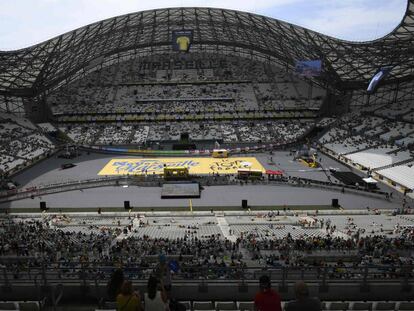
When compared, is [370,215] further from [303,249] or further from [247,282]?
[247,282]

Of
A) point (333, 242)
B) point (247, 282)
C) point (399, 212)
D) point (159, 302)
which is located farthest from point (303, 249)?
point (399, 212)

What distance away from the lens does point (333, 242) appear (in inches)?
928

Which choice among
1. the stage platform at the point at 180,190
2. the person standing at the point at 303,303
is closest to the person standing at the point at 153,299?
the person standing at the point at 303,303

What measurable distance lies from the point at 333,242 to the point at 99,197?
1141 inches

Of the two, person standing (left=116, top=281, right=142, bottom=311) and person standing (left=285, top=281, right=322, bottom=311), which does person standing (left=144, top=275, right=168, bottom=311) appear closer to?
person standing (left=116, top=281, right=142, bottom=311)

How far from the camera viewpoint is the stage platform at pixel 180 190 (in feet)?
143

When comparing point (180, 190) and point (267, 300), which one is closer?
point (267, 300)

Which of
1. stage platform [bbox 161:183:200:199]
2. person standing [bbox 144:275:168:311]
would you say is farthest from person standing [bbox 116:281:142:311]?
stage platform [bbox 161:183:200:199]

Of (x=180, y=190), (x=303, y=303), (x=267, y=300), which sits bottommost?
(x=180, y=190)

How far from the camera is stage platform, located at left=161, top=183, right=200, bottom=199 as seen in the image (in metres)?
43.5

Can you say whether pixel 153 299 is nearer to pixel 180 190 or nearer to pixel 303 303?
pixel 303 303

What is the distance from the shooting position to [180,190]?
44.7 meters

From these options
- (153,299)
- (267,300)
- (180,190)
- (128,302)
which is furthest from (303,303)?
(180,190)

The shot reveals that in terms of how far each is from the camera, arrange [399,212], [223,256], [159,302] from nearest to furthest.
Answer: [159,302] < [223,256] < [399,212]
